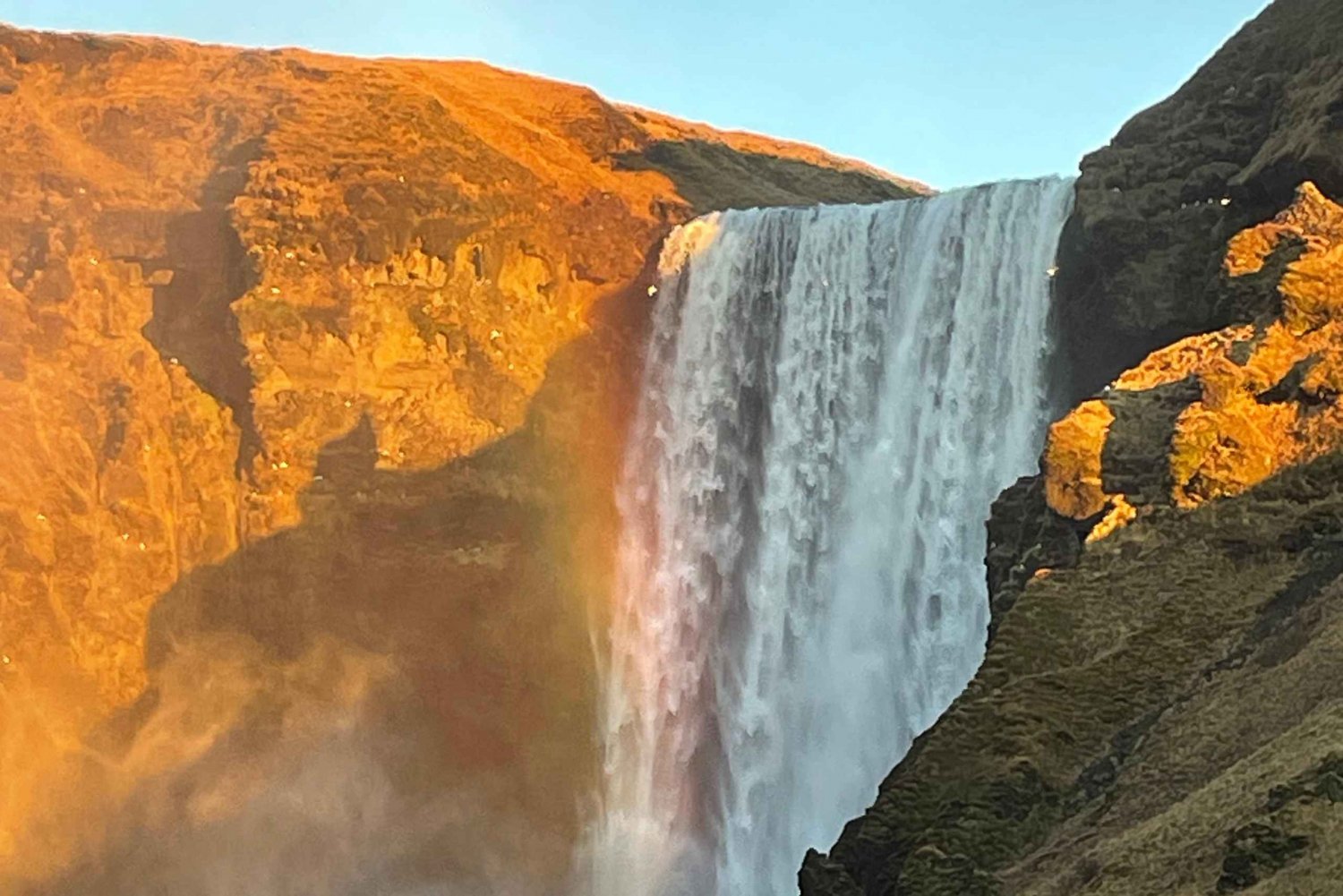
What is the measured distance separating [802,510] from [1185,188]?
33.2 feet

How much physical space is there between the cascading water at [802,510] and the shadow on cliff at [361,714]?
199cm

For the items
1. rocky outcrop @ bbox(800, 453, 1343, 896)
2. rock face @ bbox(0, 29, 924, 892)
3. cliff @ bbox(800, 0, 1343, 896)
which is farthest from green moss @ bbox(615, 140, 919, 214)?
rocky outcrop @ bbox(800, 453, 1343, 896)

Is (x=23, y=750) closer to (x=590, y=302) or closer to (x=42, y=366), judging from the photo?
(x=42, y=366)

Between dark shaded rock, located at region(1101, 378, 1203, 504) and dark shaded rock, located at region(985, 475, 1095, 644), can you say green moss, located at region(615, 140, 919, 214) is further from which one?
dark shaded rock, located at region(1101, 378, 1203, 504)

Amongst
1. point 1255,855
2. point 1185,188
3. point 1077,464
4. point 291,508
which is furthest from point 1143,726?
point 291,508

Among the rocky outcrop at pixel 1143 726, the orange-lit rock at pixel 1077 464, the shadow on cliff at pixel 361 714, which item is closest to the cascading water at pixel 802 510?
the shadow on cliff at pixel 361 714

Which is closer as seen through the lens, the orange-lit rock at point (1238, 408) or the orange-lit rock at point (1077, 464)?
the orange-lit rock at point (1238, 408)

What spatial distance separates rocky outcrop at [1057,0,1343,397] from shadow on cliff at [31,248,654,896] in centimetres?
1378

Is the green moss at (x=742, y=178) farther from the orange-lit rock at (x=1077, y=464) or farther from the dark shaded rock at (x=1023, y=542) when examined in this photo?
the orange-lit rock at (x=1077, y=464)

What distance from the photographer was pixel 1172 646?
9164 mm

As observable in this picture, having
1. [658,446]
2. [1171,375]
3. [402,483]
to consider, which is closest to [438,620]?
[402,483]

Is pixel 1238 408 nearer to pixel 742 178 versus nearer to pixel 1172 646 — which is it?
pixel 1172 646

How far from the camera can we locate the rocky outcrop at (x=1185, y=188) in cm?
1833

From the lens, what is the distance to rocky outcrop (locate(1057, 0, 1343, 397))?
18.3 metres
